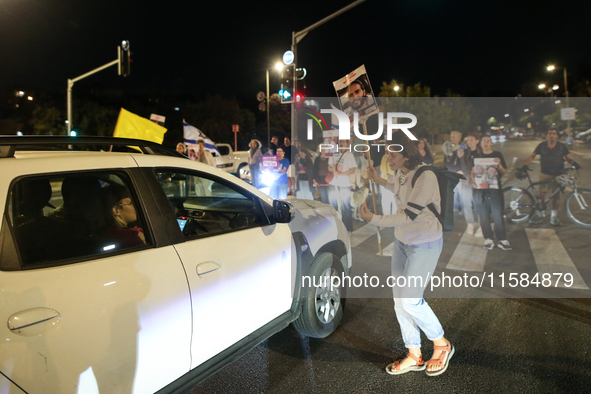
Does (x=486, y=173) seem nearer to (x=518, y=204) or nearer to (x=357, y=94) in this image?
(x=518, y=204)

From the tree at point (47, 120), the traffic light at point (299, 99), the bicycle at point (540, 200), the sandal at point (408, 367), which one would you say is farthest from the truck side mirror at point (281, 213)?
the tree at point (47, 120)

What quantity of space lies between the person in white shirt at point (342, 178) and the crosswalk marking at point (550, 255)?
330 centimetres

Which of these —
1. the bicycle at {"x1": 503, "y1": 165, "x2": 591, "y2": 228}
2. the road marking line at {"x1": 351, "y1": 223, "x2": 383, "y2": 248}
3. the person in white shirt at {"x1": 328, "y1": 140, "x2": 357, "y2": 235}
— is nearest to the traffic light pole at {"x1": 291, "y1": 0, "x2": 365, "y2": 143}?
the person in white shirt at {"x1": 328, "y1": 140, "x2": 357, "y2": 235}

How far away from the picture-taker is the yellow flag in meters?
8.37

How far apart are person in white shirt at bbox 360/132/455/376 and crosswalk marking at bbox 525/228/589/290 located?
116 inches

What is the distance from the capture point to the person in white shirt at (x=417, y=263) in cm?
328

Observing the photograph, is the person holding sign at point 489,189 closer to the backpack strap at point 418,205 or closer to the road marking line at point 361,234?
the road marking line at point 361,234

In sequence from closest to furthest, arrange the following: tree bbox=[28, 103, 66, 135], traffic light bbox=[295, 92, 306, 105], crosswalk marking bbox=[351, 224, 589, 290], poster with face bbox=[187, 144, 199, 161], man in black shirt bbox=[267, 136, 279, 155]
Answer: crosswalk marking bbox=[351, 224, 589, 290], man in black shirt bbox=[267, 136, 279, 155], traffic light bbox=[295, 92, 306, 105], poster with face bbox=[187, 144, 199, 161], tree bbox=[28, 103, 66, 135]

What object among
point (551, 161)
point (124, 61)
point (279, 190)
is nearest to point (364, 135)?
point (551, 161)

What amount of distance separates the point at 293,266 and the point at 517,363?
1.95m

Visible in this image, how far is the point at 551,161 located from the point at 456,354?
18.6 ft

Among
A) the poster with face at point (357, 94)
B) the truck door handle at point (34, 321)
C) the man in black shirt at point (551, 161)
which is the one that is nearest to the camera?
the truck door handle at point (34, 321)

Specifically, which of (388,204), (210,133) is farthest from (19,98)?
(388,204)

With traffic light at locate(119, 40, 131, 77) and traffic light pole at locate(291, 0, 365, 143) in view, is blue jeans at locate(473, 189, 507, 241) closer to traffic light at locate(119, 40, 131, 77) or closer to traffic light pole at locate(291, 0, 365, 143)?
traffic light pole at locate(291, 0, 365, 143)
